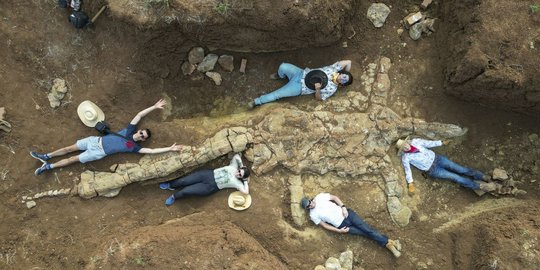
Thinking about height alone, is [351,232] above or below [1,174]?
below

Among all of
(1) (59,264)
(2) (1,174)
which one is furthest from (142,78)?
(1) (59,264)

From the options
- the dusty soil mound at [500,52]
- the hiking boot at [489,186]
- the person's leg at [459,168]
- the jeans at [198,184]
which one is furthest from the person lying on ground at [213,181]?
the hiking boot at [489,186]

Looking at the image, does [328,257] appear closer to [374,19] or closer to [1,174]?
[374,19]

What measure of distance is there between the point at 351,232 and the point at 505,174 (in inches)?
103

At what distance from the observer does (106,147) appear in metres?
6.12

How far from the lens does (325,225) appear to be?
6.02 metres

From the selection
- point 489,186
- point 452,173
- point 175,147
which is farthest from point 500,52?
point 175,147

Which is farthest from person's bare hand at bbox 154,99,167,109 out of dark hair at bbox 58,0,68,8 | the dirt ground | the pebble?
the pebble

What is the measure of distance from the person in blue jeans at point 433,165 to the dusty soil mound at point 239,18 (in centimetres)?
217

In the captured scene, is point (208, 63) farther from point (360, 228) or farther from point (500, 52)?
point (500, 52)

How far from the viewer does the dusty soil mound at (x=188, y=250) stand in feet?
17.0

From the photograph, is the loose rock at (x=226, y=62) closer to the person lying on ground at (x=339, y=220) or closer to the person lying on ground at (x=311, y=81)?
the person lying on ground at (x=311, y=81)

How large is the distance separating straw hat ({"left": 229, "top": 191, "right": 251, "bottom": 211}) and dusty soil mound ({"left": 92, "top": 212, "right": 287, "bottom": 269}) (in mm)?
396

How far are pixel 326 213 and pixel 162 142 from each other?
9.05ft
